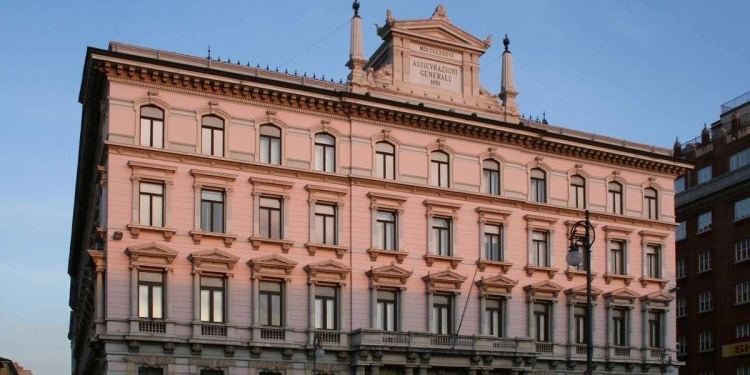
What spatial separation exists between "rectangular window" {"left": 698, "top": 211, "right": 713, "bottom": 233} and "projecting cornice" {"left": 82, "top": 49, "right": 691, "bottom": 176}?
56.8ft

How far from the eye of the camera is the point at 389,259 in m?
56.0

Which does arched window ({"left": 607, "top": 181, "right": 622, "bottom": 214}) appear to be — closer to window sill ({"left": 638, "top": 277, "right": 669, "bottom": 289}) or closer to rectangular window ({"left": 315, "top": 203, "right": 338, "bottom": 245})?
window sill ({"left": 638, "top": 277, "right": 669, "bottom": 289})

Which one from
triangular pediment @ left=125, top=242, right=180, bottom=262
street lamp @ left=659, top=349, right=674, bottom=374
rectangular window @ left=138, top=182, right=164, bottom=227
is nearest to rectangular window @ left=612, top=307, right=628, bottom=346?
street lamp @ left=659, top=349, right=674, bottom=374

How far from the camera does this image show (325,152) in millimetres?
55531

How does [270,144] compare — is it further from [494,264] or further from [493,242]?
[494,264]

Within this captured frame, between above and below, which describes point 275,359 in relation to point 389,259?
below

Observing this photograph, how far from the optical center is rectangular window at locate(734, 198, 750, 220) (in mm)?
78250

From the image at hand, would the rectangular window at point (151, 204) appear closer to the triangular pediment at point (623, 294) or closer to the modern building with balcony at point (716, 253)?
the triangular pediment at point (623, 294)

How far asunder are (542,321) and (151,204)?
76.0 ft

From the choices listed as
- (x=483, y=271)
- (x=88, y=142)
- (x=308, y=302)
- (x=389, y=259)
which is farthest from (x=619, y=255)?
(x=88, y=142)

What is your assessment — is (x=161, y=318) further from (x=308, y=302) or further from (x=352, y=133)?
(x=352, y=133)

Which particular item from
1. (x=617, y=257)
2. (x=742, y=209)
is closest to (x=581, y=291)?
(x=617, y=257)

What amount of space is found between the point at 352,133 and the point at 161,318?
45.3ft

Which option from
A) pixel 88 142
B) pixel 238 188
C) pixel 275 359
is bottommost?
pixel 275 359
